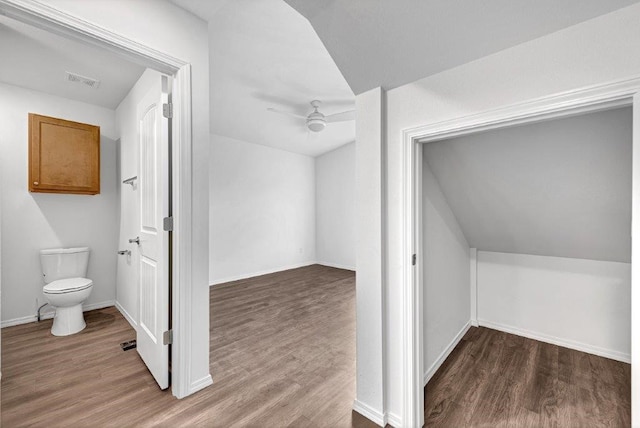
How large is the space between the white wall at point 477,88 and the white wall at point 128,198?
7.43ft

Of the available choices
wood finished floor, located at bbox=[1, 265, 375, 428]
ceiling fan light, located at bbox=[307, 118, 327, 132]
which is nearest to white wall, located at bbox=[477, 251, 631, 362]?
wood finished floor, located at bbox=[1, 265, 375, 428]

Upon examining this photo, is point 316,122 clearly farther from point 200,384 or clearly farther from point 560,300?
point 560,300

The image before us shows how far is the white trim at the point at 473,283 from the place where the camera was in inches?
112

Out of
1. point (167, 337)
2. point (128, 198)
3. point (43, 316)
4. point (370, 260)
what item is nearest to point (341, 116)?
point (370, 260)

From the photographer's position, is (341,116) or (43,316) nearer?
(43,316)

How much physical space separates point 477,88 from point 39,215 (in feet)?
13.6

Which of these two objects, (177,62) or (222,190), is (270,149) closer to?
(222,190)

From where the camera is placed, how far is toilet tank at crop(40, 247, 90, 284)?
2961 millimetres

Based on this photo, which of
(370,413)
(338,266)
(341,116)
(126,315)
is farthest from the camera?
(338,266)

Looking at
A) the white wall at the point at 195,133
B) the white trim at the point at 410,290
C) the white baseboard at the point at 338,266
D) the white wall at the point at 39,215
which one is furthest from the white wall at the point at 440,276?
the white wall at the point at 39,215

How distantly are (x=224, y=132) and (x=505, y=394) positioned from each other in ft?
15.2

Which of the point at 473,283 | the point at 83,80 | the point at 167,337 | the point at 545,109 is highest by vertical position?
the point at 83,80

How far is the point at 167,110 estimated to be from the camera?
73.7 inches

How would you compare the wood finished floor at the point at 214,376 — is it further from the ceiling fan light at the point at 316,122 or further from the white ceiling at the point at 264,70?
the white ceiling at the point at 264,70
